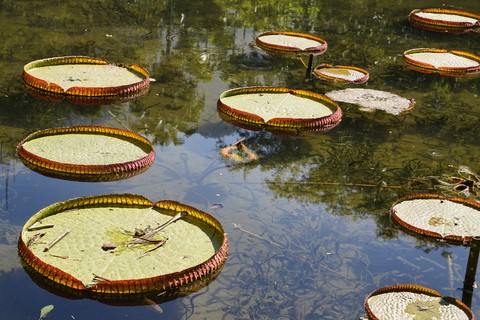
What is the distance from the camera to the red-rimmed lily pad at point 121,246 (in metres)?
3.26

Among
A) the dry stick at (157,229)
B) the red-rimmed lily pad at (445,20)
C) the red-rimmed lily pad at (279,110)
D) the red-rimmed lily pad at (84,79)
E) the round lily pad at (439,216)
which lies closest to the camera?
the dry stick at (157,229)

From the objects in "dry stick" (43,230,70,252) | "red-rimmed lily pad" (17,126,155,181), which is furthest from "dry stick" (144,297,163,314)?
"red-rimmed lily pad" (17,126,155,181)

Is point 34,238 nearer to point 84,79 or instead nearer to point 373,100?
point 84,79

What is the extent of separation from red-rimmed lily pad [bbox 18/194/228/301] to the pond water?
0.24ft

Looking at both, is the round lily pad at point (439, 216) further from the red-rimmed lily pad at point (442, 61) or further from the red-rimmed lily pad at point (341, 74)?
the red-rimmed lily pad at point (442, 61)

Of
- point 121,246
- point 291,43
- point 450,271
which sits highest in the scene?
point 291,43

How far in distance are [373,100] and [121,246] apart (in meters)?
2.70

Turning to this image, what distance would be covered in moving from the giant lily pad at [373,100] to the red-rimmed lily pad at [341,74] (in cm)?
24

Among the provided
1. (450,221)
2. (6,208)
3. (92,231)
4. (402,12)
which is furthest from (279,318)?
(402,12)

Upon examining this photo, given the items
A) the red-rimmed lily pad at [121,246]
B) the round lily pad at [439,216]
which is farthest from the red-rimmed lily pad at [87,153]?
the round lily pad at [439,216]

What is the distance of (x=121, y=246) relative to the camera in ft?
11.4

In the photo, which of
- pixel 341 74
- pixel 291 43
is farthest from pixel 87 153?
pixel 291 43

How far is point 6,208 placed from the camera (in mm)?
3887

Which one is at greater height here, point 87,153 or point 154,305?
point 87,153
